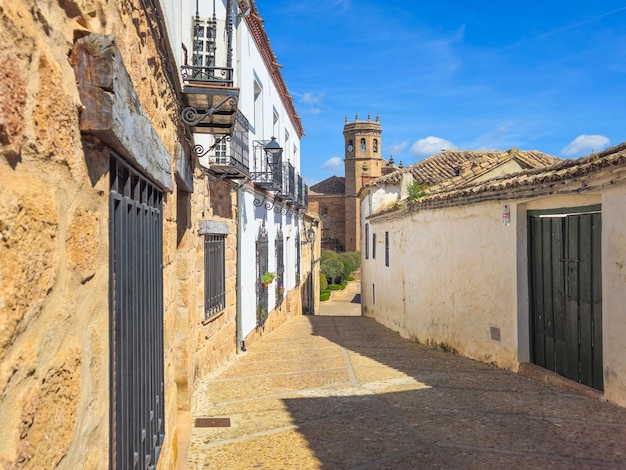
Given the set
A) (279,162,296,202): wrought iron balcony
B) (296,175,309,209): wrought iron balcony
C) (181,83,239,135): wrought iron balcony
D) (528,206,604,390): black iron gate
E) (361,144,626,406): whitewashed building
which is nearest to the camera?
(181,83,239,135): wrought iron balcony

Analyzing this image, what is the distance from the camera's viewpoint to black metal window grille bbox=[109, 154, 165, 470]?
185cm

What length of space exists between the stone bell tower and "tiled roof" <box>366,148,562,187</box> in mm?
34759

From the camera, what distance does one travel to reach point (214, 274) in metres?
7.73

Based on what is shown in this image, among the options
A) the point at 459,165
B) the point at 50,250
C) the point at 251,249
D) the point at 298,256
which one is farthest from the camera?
the point at 298,256

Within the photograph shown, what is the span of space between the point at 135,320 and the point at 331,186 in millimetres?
58171

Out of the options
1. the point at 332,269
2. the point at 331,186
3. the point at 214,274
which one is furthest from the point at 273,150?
the point at 331,186

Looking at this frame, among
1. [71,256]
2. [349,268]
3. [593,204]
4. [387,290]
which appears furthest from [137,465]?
[349,268]

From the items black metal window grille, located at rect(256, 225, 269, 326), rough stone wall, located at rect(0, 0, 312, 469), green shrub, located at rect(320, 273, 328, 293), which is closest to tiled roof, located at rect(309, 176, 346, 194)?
green shrub, located at rect(320, 273, 328, 293)

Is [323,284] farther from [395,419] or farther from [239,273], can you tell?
[395,419]

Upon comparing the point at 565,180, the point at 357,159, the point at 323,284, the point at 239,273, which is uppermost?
the point at 357,159

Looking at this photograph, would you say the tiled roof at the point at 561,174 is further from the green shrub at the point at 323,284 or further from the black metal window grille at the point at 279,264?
the green shrub at the point at 323,284

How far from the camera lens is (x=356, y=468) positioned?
13.6ft

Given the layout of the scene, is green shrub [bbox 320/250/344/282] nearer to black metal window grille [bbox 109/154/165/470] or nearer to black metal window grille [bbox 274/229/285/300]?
black metal window grille [bbox 274/229/285/300]

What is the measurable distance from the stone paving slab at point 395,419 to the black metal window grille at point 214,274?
3.04 ft
